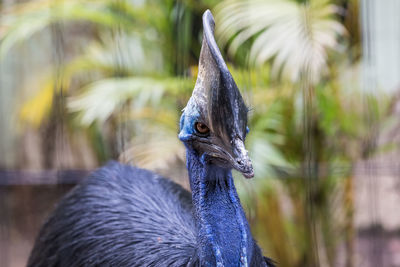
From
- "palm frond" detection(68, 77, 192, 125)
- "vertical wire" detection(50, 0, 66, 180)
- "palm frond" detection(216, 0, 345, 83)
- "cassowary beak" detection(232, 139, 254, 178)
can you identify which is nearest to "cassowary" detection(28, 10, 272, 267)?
"cassowary beak" detection(232, 139, 254, 178)

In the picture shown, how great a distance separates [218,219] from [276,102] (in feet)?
4.95

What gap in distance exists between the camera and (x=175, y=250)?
1247mm

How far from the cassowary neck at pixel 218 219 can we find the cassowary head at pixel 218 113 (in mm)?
49

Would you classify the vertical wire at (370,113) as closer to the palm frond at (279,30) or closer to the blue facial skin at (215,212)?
the palm frond at (279,30)

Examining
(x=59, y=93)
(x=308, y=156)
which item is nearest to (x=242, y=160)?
(x=308, y=156)

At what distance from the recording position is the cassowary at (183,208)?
0.98 m

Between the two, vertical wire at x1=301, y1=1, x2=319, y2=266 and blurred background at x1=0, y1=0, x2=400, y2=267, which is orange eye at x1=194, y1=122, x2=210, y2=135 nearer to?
vertical wire at x1=301, y1=1, x2=319, y2=266

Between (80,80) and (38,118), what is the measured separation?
1.02ft

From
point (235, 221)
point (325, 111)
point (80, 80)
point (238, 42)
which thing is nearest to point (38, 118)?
point (80, 80)

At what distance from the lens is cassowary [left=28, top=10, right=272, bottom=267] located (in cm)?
98

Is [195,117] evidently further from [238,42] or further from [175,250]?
[238,42]

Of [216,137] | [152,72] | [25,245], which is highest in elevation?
[152,72]

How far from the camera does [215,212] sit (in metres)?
1.07

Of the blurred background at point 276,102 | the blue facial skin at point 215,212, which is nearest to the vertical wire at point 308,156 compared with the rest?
the blurred background at point 276,102
